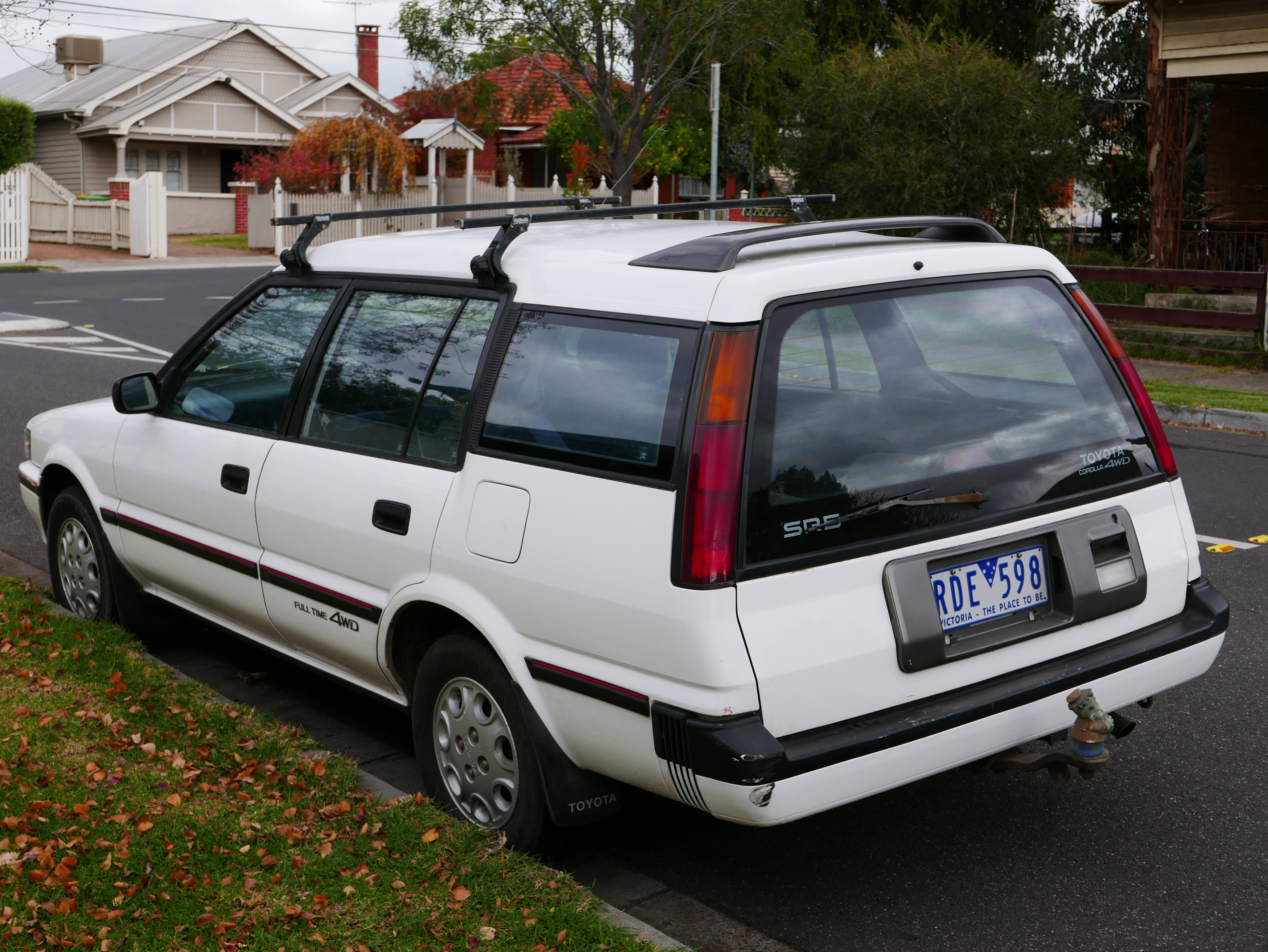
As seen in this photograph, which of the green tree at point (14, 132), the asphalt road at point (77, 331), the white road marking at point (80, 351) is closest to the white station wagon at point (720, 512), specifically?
the asphalt road at point (77, 331)

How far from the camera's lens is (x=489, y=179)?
4662cm

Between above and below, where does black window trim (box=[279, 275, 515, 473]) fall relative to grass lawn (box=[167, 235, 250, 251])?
below

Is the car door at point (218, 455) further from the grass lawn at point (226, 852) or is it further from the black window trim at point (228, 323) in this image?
the grass lawn at point (226, 852)

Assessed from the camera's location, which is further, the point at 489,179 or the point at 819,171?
the point at 489,179

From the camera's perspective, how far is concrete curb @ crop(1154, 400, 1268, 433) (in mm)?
11273

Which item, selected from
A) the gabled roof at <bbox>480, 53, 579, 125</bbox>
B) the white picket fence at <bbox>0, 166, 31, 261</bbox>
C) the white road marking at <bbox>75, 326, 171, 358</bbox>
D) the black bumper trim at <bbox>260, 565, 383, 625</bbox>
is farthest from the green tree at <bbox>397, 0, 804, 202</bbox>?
the black bumper trim at <bbox>260, 565, 383, 625</bbox>

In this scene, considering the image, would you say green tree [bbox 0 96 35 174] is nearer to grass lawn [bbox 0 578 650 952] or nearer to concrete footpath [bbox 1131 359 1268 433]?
concrete footpath [bbox 1131 359 1268 433]

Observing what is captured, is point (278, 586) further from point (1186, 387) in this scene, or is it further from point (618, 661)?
point (1186, 387)

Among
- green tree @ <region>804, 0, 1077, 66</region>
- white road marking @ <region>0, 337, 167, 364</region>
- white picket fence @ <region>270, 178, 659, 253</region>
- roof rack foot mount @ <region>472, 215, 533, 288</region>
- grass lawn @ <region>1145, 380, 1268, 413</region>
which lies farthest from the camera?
white picket fence @ <region>270, 178, 659, 253</region>

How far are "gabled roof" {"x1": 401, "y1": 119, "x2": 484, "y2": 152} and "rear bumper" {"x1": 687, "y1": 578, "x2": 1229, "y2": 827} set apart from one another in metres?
→ 39.1

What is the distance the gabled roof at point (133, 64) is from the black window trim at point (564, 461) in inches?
1814

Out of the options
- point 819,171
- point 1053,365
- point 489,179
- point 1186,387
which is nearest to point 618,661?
point 1053,365

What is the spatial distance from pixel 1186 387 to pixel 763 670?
11182mm

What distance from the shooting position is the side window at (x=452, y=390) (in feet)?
12.7
